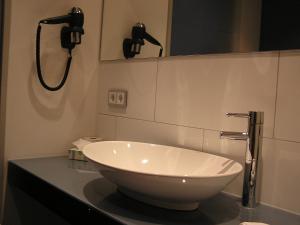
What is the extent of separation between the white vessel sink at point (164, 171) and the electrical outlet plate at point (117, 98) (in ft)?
1.02

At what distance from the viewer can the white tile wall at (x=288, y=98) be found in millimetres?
907

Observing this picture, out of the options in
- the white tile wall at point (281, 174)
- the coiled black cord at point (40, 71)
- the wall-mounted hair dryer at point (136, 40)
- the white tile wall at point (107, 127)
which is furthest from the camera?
the white tile wall at point (107, 127)

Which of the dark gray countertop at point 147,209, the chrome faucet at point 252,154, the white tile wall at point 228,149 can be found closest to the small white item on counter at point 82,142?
the dark gray countertop at point 147,209

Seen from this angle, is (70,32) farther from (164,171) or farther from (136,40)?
(164,171)

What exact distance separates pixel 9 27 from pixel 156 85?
0.64 meters

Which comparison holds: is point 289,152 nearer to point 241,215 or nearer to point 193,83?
point 241,215

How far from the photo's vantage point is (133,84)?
1.43 metres

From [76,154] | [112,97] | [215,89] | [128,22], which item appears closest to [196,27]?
[215,89]

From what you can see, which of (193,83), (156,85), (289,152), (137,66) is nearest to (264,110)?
(289,152)

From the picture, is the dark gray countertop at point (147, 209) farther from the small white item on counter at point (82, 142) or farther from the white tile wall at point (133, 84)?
the white tile wall at point (133, 84)

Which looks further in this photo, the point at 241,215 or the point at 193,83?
the point at 193,83

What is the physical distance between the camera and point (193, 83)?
118 centimetres

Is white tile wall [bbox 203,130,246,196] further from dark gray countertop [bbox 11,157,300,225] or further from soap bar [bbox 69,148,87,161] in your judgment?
soap bar [bbox 69,148,87,161]

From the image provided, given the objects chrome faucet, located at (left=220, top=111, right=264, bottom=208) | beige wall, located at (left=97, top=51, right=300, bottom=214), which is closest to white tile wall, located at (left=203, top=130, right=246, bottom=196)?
beige wall, located at (left=97, top=51, right=300, bottom=214)
